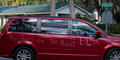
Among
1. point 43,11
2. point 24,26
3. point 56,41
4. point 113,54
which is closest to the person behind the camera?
point 113,54

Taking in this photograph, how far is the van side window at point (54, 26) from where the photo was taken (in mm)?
8125

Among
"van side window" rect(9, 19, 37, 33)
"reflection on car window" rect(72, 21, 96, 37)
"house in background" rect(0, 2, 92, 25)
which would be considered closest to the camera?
"reflection on car window" rect(72, 21, 96, 37)

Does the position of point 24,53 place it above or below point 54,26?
below

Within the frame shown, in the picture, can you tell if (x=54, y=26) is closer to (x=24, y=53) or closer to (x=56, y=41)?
(x=56, y=41)

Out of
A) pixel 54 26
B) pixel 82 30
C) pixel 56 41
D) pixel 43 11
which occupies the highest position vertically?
pixel 43 11

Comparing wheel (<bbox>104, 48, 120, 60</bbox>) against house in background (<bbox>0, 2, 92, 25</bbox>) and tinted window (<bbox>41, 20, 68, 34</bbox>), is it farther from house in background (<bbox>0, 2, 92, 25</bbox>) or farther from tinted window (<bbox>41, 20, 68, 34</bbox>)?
house in background (<bbox>0, 2, 92, 25</bbox>)

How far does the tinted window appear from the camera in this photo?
26.7ft

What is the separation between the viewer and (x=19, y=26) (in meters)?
8.35

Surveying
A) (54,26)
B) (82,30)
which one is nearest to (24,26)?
(54,26)

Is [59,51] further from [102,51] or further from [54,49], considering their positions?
[102,51]

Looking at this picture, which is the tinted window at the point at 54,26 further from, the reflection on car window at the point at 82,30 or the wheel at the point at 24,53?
the wheel at the point at 24,53

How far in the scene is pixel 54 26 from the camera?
8.16 m

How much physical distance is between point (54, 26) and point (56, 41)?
54 centimetres

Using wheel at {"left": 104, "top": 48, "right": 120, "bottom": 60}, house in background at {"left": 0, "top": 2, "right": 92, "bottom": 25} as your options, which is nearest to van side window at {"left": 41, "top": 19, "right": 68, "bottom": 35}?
wheel at {"left": 104, "top": 48, "right": 120, "bottom": 60}
